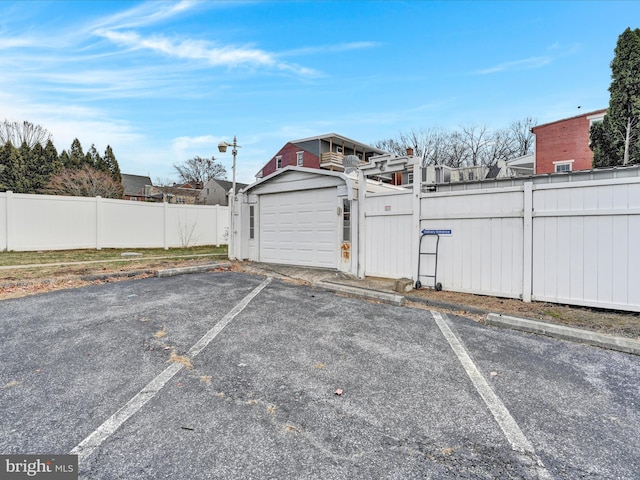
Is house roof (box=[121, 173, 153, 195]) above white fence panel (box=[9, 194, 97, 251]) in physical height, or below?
above

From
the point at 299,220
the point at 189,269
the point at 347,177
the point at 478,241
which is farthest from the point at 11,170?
the point at 478,241

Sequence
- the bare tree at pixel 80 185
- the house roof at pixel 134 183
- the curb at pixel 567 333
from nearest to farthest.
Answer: the curb at pixel 567 333 → the bare tree at pixel 80 185 → the house roof at pixel 134 183

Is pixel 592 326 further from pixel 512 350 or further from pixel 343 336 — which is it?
pixel 343 336

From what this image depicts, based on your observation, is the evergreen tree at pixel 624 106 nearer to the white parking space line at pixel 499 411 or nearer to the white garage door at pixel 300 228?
the white garage door at pixel 300 228

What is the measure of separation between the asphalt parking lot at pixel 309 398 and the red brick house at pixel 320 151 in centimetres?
2337

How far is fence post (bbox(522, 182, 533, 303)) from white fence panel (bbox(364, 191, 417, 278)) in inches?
74.0

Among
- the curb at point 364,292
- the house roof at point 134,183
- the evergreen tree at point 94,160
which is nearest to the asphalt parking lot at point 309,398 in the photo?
the curb at point 364,292

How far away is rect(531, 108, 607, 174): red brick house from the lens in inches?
652

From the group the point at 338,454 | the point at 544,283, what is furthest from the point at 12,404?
the point at 544,283

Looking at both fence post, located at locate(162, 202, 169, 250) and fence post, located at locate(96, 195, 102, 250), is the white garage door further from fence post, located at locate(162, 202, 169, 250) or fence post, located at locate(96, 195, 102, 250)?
fence post, located at locate(96, 195, 102, 250)

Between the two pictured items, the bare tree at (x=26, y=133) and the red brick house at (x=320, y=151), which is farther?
the bare tree at (x=26, y=133)

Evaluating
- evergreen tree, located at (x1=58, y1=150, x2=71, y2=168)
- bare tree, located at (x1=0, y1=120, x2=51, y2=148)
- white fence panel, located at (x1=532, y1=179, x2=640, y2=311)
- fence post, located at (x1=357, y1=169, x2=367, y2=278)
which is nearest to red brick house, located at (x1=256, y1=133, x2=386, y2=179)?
evergreen tree, located at (x1=58, y1=150, x2=71, y2=168)

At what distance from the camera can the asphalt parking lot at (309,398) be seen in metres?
1.75

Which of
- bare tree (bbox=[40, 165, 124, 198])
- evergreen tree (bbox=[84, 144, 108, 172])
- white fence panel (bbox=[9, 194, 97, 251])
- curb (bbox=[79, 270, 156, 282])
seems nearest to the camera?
curb (bbox=[79, 270, 156, 282])
